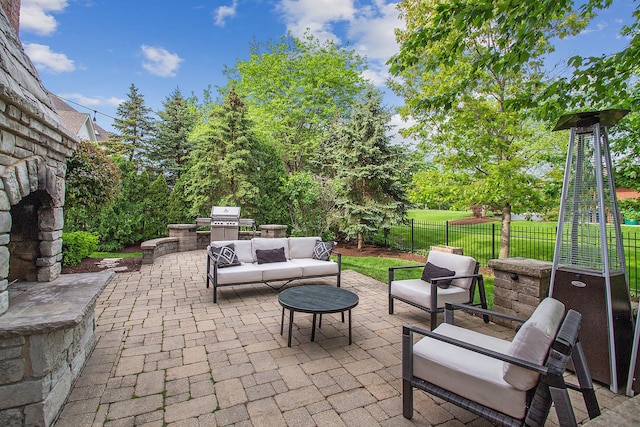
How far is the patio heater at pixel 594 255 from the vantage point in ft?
8.25

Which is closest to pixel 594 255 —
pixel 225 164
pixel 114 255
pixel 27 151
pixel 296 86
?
pixel 27 151

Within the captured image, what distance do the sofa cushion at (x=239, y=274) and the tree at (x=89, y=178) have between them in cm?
220

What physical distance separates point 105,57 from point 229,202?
7369 millimetres

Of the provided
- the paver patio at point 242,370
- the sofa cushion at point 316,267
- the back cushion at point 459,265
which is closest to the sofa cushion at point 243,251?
the sofa cushion at point 316,267

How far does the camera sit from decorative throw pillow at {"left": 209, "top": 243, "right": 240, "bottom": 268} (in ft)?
16.2

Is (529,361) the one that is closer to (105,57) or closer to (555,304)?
(555,304)

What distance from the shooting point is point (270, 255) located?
5512 millimetres

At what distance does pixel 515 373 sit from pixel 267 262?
13.9 ft

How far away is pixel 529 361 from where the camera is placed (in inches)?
66.1

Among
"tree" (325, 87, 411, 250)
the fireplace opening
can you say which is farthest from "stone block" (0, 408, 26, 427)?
"tree" (325, 87, 411, 250)

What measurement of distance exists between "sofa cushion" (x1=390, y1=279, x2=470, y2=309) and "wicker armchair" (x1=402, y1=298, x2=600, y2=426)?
1.56 metres

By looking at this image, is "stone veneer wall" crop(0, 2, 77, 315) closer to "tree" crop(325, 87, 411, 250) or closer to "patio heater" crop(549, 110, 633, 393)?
"patio heater" crop(549, 110, 633, 393)

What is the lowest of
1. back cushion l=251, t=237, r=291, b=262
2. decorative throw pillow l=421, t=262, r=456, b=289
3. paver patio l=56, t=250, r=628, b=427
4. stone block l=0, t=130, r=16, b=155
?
paver patio l=56, t=250, r=628, b=427

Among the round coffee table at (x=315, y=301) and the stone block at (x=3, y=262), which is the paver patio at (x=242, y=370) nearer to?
the round coffee table at (x=315, y=301)
